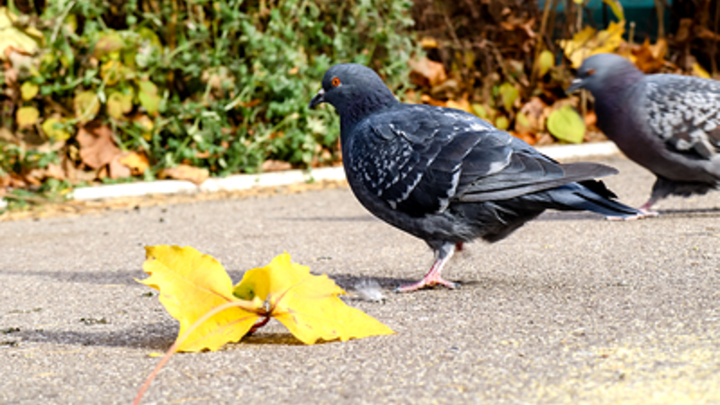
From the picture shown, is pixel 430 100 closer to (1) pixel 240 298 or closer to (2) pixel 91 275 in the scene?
(2) pixel 91 275

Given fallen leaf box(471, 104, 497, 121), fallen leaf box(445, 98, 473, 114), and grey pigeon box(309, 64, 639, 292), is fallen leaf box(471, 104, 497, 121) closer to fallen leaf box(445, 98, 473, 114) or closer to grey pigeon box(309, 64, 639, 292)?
fallen leaf box(445, 98, 473, 114)

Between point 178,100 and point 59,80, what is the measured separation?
3.25 ft

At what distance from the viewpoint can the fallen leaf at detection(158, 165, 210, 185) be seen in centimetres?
649

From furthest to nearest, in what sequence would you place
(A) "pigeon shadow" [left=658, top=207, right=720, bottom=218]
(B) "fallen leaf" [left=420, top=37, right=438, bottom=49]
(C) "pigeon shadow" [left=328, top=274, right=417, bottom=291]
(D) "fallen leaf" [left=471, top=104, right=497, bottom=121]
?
(B) "fallen leaf" [left=420, top=37, right=438, bottom=49], (D) "fallen leaf" [left=471, top=104, right=497, bottom=121], (A) "pigeon shadow" [left=658, top=207, right=720, bottom=218], (C) "pigeon shadow" [left=328, top=274, right=417, bottom=291]

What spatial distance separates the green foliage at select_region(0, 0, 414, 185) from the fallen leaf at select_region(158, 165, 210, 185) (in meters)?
0.09

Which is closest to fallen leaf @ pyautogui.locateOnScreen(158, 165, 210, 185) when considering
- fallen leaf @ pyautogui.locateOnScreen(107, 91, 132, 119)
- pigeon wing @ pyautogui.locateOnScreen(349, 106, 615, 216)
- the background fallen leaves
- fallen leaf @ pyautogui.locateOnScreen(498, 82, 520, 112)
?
the background fallen leaves

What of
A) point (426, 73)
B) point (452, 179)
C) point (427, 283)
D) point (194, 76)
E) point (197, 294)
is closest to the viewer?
point (197, 294)

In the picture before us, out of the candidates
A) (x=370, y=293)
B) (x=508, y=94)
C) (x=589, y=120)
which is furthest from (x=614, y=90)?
(x=589, y=120)

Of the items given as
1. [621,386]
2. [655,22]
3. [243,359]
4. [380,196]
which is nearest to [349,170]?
[380,196]

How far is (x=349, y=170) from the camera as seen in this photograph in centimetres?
317

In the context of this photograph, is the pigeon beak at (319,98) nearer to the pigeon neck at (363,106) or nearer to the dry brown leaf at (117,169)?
the pigeon neck at (363,106)

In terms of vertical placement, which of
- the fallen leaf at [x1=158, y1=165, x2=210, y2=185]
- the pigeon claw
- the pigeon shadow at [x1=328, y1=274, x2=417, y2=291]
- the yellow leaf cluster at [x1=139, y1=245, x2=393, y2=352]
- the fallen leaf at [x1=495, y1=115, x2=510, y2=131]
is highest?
the yellow leaf cluster at [x1=139, y1=245, x2=393, y2=352]

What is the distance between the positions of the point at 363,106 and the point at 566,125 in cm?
524

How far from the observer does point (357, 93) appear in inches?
133
